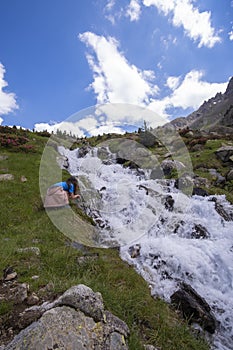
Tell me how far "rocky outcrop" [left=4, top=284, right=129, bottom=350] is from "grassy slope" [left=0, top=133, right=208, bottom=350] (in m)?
0.52

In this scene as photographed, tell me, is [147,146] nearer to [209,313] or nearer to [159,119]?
[159,119]

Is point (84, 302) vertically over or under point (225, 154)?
under

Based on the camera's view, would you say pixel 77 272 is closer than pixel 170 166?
Yes

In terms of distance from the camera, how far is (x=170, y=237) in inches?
429

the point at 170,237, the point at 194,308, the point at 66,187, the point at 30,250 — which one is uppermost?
the point at 66,187

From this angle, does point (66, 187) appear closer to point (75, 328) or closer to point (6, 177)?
point (6, 177)

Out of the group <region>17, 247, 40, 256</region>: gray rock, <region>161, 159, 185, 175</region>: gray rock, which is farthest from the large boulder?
<region>17, 247, 40, 256</region>: gray rock

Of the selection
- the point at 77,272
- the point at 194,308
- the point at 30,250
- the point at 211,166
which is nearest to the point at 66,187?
the point at 30,250

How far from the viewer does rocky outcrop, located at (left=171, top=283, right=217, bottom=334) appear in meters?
5.91

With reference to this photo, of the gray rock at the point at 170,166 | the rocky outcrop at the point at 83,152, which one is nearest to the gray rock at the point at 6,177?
the gray rock at the point at 170,166

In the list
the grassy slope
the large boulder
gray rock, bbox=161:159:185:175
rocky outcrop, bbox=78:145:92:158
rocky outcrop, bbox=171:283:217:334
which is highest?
rocky outcrop, bbox=78:145:92:158

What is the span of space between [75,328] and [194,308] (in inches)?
164

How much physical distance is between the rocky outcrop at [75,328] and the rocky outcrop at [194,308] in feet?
10.0

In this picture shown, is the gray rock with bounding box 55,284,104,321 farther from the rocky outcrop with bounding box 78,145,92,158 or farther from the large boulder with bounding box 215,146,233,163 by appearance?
the rocky outcrop with bounding box 78,145,92,158
